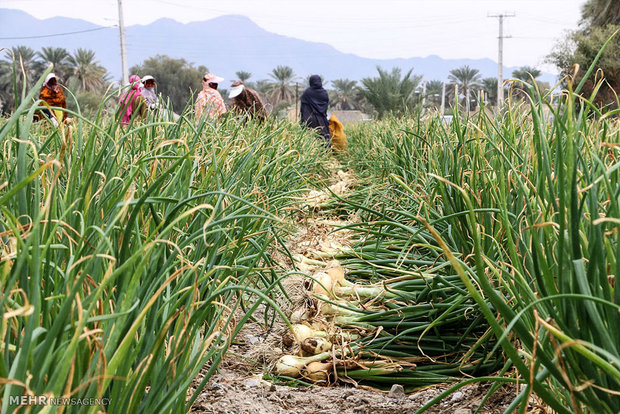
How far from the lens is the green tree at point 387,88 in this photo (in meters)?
19.1

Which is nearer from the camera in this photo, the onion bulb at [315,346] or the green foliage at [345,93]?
the onion bulb at [315,346]

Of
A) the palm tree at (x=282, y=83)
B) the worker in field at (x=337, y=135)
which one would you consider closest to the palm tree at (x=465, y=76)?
the palm tree at (x=282, y=83)

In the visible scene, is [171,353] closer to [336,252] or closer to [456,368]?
[456,368]

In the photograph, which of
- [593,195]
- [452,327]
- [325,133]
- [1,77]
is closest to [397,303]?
[452,327]

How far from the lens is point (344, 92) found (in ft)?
176

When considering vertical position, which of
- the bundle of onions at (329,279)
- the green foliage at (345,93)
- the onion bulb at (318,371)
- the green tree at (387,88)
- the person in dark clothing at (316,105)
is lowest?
the onion bulb at (318,371)

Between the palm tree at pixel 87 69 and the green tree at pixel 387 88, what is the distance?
25.8 metres

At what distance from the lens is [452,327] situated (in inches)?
88.5

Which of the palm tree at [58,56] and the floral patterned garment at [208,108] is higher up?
the palm tree at [58,56]

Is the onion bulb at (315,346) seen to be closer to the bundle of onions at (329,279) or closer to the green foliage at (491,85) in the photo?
the bundle of onions at (329,279)

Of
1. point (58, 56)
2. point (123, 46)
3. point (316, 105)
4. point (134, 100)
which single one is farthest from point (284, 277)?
point (58, 56)

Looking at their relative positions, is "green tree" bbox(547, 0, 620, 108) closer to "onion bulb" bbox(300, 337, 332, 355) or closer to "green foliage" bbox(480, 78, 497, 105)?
"onion bulb" bbox(300, 337, 332, 355)

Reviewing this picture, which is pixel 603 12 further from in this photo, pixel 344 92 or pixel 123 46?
pixel 344 92

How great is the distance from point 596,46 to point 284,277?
23.1 meters
